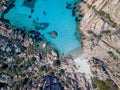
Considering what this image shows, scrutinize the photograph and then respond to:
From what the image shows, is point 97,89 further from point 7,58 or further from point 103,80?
point 7,58

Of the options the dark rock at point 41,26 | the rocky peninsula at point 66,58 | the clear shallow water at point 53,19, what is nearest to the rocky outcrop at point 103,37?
the rocky peninsula at point 66,58

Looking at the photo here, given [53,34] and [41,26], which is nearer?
[53,34]

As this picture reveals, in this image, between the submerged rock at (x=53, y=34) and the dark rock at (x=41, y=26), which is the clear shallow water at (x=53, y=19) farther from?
the dark rock at (x=41, y=26)

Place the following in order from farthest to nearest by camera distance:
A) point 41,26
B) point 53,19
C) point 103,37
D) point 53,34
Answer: point 53,19 < point 41,26 < point 53,34 < point 103,37

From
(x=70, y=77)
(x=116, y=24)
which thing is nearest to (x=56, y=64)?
(x=70, y=77)

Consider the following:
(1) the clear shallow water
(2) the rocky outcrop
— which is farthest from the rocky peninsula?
(1) the clear shallow water

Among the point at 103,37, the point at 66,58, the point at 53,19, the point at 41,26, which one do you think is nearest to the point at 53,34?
the point at 41,26

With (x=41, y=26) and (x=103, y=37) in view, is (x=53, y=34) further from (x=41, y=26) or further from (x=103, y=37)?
(x=103, y=37)
